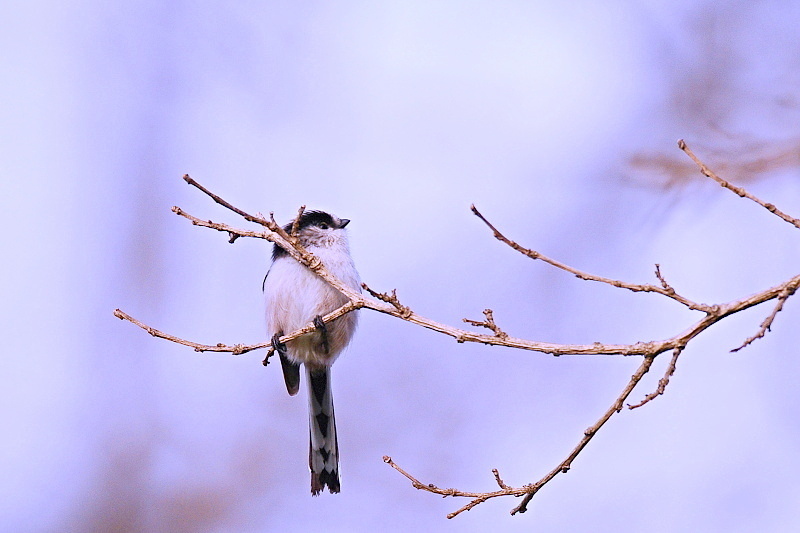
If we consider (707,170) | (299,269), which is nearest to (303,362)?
(299,269)

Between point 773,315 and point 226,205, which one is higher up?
point 226,205

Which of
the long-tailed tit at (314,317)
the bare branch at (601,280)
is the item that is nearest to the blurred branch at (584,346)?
the bare branch at (601,280)

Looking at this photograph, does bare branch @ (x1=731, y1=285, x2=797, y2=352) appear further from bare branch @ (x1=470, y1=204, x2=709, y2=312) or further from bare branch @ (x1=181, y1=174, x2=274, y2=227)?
bare branch @ (x1=181, y1=174, x2=274, y2=227)

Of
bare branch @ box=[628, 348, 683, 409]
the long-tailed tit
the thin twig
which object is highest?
Result: the long-tailed tit

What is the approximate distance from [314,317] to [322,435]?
0.95 meters

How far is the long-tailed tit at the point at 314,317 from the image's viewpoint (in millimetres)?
5062

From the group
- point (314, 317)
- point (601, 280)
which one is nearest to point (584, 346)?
point (601, 280)

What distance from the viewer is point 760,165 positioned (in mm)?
5000

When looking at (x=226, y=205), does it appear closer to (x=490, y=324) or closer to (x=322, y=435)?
(x=490, y=324)

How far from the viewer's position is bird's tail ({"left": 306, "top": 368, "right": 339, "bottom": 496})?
5344mm

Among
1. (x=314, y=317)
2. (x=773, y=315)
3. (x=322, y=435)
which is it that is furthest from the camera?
(x=322, y=435)

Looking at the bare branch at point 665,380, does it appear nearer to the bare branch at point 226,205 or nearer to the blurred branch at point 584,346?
the blurred branch at point 584,346

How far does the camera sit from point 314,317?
5.00 meters

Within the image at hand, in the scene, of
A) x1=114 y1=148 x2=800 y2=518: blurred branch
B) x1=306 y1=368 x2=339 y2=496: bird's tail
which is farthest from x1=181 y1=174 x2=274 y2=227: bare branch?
x1=306 y1=368 x2=339 y2=496: bird's tail
